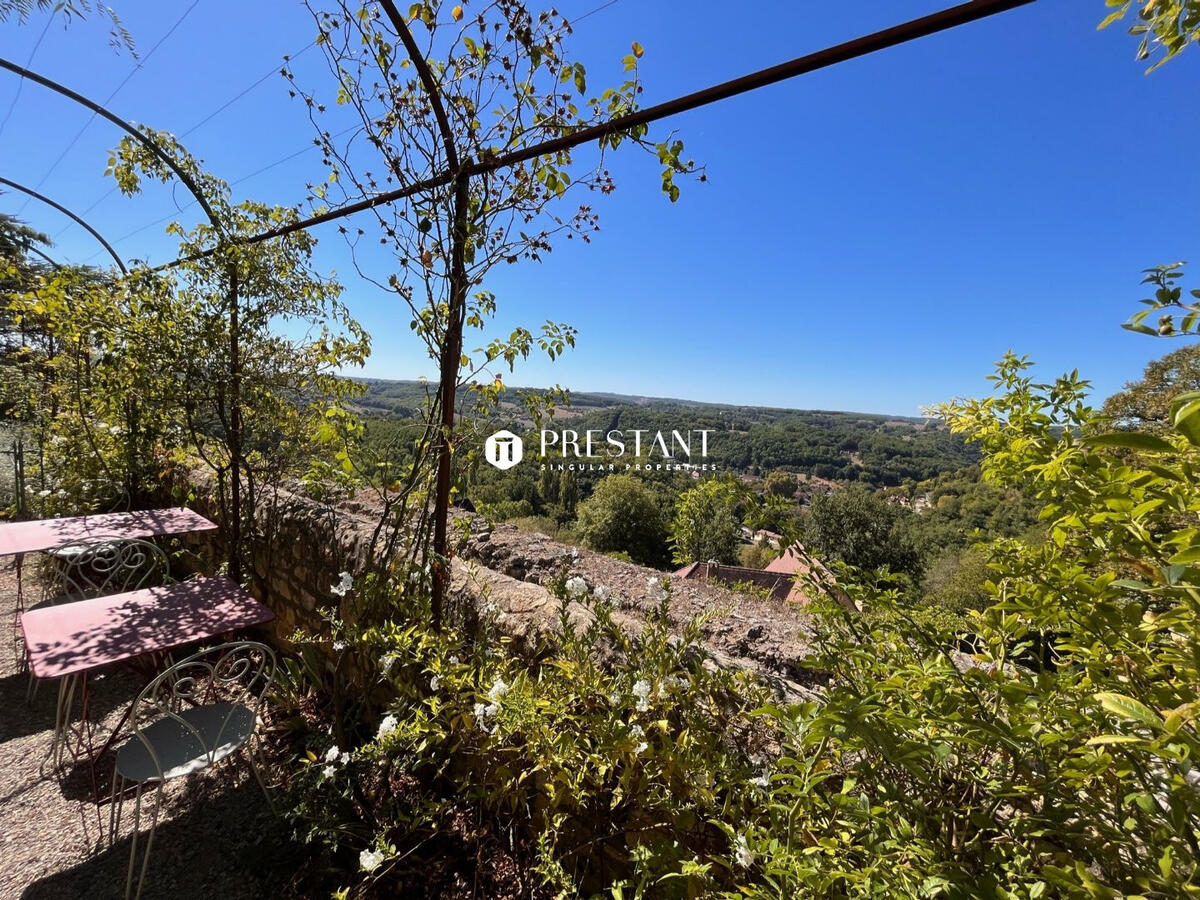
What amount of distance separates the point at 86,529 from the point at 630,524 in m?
16.6

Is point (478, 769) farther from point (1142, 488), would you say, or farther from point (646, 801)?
point (1142, 488)

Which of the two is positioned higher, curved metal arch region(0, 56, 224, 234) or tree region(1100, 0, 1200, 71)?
curved metal arch region(0, 56, 224, 234)

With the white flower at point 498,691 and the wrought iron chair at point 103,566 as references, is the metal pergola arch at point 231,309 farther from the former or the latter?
the white flower at point 498,691

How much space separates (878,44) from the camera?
3.53 feet

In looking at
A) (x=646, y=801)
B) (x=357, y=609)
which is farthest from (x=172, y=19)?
(x=646, y=801)

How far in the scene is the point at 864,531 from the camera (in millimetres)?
18547

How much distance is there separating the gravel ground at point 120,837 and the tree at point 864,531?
Result: 61.0 feet

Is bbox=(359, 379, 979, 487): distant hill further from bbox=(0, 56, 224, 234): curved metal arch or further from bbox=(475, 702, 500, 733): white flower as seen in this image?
bbox=(475, 702, 500, 733): white flower

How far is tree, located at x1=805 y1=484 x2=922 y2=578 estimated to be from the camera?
18219 mm

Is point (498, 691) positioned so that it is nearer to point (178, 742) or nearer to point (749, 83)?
point (178, 742)

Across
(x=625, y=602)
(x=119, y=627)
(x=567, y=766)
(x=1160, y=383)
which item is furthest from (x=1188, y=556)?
(x=1160, y=383)

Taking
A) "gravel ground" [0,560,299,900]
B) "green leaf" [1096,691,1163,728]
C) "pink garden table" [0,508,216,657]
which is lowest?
"gravel ground" [0,560,299,900]

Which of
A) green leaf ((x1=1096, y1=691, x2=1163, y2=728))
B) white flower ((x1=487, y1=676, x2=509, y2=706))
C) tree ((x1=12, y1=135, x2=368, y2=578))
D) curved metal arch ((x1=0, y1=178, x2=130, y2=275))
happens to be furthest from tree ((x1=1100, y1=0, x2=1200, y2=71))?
curved metal arch ((x1=0, y1=178, x2=130, y2=275))

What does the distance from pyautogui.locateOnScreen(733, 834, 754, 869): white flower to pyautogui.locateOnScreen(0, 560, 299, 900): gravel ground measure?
165 cm
